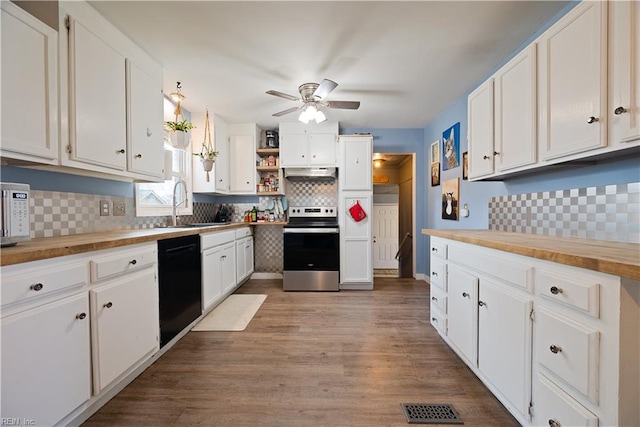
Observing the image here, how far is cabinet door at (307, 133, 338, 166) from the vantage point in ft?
12.5

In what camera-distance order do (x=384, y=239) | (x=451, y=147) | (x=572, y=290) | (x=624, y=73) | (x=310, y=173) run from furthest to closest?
(x=384, y=239) → (x=310, y=173) → (x=451, y=147) → (x=624, y=73) → (x=572, y=290)

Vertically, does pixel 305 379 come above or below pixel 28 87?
below

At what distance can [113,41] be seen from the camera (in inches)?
69.9

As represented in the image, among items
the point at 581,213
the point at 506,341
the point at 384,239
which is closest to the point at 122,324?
the point at 506,341

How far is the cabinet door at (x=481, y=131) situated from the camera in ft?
6.47

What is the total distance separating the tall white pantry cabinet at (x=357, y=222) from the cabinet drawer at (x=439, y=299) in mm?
1430

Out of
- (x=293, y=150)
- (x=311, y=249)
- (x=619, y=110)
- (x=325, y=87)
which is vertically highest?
(x=325, y=87)

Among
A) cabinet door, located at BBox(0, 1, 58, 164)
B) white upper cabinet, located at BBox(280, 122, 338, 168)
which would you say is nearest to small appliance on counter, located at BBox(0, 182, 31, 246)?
cabinet door, located at BBox(0, 1, 58, 164)

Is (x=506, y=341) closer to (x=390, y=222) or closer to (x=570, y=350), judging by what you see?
(x=570, y=350)

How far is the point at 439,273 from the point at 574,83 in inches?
57.2

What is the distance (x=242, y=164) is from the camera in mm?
4020

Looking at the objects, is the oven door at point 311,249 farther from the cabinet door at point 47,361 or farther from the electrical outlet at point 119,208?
the cabinet door at point 47,361

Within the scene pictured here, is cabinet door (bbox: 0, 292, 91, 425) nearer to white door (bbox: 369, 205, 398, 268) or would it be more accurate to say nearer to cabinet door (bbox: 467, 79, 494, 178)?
cabinet door (bbox: 467, 79, 494, 178)

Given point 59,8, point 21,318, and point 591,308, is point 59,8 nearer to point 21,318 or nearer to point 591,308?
point 21,318
